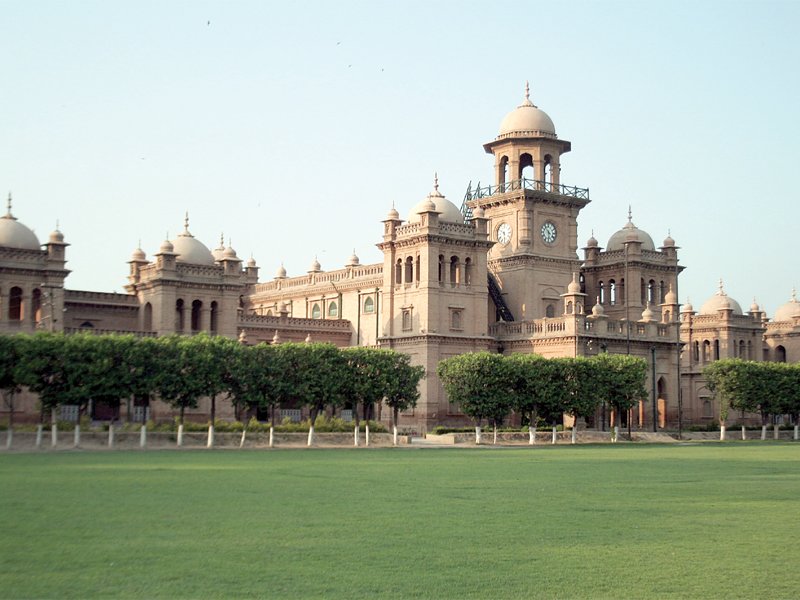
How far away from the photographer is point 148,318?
7181 cm

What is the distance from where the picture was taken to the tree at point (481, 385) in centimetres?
6209

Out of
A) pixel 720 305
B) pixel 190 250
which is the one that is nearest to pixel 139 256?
pixel 190 250

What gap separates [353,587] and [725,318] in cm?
8506

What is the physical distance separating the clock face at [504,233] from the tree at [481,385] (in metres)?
19.4

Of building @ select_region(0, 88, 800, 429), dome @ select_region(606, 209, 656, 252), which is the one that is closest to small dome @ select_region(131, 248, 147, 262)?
building @ select_region(0, 88, 800, 429)

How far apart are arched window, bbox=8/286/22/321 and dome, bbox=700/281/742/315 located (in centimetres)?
5971

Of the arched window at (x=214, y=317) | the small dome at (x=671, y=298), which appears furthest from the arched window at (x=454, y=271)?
the small dome at (x=671, y=298)

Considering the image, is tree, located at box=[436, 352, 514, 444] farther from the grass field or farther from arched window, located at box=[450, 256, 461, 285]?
the grass field

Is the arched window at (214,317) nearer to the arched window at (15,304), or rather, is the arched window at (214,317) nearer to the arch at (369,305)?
the arched window at (15,304)

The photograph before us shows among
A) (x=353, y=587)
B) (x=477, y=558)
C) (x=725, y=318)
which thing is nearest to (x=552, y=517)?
(x=477, y=558)

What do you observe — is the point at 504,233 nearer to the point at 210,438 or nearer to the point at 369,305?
the point at 369,305

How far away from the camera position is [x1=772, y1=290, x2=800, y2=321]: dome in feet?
348

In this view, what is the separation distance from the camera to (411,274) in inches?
2958

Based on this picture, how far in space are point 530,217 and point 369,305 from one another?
1345 cm
